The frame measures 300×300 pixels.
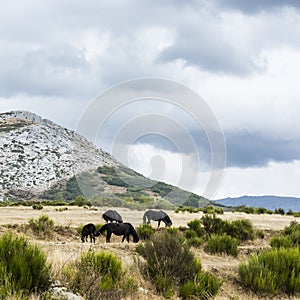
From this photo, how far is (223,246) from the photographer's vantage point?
744 inches

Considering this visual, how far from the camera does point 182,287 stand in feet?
39.5

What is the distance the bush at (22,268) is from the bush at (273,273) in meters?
5.45

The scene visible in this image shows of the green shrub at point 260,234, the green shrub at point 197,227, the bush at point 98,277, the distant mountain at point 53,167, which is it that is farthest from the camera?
the distant mountain at point 53,167

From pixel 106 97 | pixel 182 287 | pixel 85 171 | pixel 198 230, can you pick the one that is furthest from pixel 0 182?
pixel 182 287

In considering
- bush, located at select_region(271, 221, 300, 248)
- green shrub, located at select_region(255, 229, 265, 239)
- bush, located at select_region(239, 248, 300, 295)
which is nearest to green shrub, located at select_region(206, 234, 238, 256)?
bush, located at select_region(271, 221, 300, 248)

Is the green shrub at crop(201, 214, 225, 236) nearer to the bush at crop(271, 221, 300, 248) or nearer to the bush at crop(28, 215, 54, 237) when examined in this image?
the bush at crop(271, 221, 300, 248)

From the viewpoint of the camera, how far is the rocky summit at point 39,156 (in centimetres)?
10312

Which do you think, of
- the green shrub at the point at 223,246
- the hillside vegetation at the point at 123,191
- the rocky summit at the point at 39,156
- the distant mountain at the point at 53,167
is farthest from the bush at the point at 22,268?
the rocky summit at the point at 39,156

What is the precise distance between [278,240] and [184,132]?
14364 millimetres

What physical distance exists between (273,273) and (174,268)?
8.91ft

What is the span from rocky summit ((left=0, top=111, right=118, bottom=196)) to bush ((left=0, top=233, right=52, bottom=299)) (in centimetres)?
8642

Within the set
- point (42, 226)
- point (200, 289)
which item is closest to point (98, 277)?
point (200, 289)

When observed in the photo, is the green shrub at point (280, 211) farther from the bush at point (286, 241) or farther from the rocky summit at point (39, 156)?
the rocky summit at point (39, 156)

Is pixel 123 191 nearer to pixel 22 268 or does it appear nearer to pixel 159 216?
pixel 159 216
